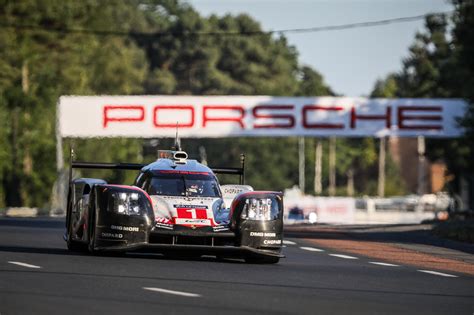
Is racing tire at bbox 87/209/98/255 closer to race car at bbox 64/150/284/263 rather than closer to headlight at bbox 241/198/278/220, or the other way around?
race car at bbox 64/150/284/263

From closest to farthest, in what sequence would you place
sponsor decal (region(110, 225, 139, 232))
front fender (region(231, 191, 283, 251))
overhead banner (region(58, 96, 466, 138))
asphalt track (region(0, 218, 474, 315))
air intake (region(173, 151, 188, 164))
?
asphalt track (region(0, 218, 474, 315)), sponsor decal (region(110, 225, 139, 232)), front fender (region(231, 191, 283, 251)), air intake (region(173, 151, 188, 164)), overhead banner (region(58, 96, 466, 138))

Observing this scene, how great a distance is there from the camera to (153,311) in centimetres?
1265

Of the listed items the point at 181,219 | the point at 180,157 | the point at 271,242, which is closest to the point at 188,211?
the point at 181,219

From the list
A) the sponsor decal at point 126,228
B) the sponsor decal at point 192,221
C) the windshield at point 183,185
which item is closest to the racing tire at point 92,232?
the sponsor decal at point 126,228

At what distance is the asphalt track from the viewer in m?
13.3

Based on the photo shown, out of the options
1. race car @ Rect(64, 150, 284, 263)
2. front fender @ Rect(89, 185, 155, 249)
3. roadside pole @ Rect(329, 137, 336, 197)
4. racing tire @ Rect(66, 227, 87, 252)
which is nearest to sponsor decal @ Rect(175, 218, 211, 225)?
race car @ Rect(64, 150, 284, 263)

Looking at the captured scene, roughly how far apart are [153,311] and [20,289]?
7.55 feet

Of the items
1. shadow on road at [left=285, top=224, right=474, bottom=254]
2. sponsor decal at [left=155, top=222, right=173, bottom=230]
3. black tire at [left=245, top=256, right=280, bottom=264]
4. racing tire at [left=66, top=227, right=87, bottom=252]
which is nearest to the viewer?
sponsor decal at [left=155, top=222, right=173, bottom=230]

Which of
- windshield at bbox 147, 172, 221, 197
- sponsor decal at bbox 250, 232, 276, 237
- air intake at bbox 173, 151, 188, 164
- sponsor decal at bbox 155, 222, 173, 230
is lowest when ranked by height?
sponsor decal at bbox 250, 232, 276, 237

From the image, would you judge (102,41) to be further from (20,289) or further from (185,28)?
(20,289)

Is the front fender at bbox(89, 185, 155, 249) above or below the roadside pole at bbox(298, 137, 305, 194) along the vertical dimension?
below

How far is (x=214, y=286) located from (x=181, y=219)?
13.4ft

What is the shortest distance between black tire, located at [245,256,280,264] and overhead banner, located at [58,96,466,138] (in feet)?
104

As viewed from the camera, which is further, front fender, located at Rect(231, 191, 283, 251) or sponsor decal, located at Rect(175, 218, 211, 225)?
front fender, located at Rect(231, 191, 283, 251)
